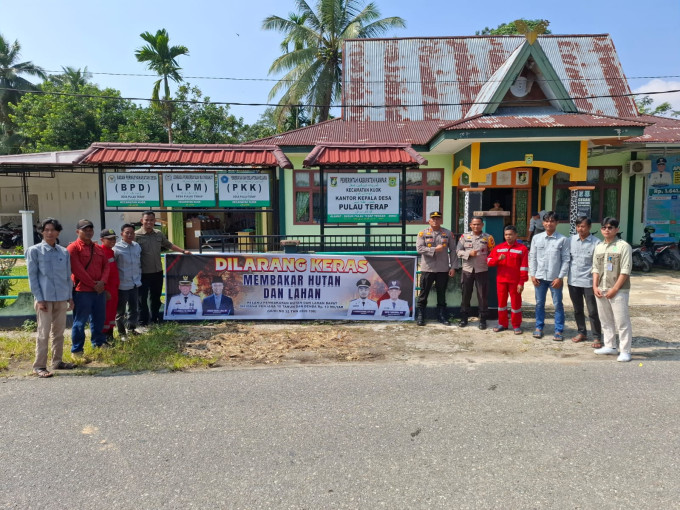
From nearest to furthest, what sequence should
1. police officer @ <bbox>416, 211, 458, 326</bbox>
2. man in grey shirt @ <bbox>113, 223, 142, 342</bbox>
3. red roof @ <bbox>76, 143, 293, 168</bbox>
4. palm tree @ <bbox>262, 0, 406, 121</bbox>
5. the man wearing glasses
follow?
the man wearing glasses, man in grey shirt @ <bbox>113, 223, 142, 342</bbox>, police officer @ <bbox>416, 211, 458, 326</bbox>, red roof @ <bbox>76, 143, 293, 168</bbox>, palm tree @ <bbox>262, 0, 406, 121</bbox>

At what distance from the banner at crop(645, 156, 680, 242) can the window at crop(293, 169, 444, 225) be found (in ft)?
21.2

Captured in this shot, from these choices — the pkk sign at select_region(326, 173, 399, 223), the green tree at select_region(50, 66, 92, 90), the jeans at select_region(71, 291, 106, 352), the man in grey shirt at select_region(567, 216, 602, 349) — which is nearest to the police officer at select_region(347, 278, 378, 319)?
the pkk sign at select_region(326, 173, 399, 223)

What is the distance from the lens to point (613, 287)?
564 cm

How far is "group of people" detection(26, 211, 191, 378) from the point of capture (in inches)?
206

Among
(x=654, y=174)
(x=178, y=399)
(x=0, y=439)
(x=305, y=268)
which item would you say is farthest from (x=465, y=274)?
(x=654, y=174)

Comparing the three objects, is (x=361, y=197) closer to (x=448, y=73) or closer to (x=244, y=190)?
(x=244, y=190)

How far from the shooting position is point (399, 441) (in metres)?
3.63

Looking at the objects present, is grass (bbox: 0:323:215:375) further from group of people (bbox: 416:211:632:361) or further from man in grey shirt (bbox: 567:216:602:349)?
man in grey shirt (bbox: 567:216:602:349)

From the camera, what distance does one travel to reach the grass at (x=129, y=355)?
215 inches

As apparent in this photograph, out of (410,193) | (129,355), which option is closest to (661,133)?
(410,193)

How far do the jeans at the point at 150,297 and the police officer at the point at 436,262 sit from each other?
3883 mm

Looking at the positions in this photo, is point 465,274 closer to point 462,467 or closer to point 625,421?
point 625,421

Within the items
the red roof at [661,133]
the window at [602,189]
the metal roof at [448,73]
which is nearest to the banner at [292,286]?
the red roof at [661,133]

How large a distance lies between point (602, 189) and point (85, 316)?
49.5 ft
